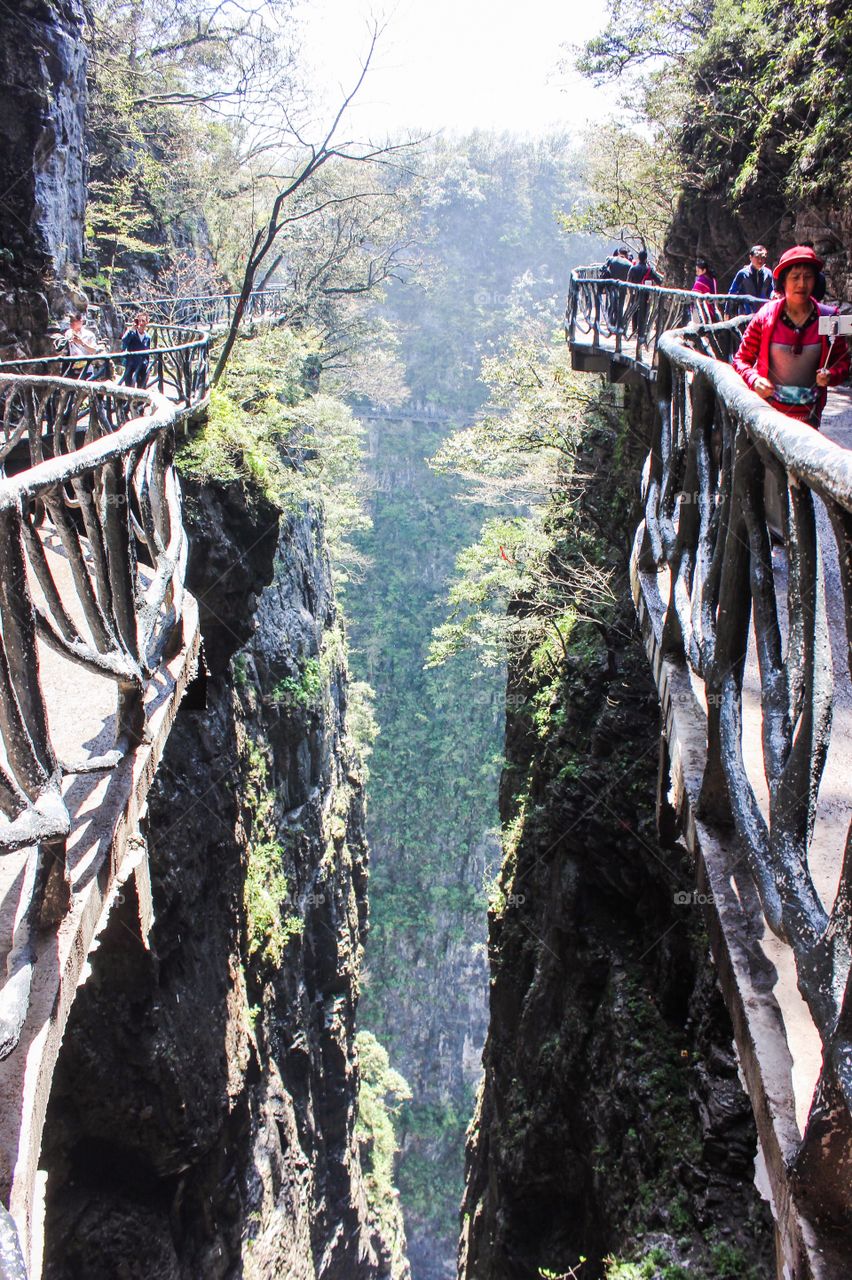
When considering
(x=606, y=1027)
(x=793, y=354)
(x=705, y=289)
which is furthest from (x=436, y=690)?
(x=793, y=354)

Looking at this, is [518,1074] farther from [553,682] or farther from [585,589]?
[585,589]

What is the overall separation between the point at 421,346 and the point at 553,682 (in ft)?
158

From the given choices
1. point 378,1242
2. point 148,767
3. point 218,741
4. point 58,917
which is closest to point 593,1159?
point 148,767

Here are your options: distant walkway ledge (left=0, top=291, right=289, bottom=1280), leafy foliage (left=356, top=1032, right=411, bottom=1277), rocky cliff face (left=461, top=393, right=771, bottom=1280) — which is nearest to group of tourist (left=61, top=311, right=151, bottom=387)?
distant walkway ledge (left=0, top=291, right=289, bottom=1280)

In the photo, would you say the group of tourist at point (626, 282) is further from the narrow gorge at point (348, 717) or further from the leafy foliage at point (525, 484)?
the leafy foliage at point (525, 484)

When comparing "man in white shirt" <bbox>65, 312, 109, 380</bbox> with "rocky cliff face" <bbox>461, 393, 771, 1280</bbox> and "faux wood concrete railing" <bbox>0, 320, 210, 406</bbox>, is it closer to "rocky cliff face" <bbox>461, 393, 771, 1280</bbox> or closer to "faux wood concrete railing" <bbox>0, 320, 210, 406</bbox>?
"faux wood concrete railing" <bbox>0, 320, 210, 406</bbox>

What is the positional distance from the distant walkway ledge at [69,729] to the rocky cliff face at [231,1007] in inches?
64.3

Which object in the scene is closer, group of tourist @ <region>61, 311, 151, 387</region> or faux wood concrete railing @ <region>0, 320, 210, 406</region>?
faux wood concrete railing @ <region>0, 320, 210, 406</region>

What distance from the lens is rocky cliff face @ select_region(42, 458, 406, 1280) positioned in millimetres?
7051

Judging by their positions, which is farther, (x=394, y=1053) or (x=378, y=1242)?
(x=394, y=1053)

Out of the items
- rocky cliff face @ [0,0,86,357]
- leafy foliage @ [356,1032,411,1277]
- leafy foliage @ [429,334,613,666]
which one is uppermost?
rocky cliff face @ [0,0,86,357]

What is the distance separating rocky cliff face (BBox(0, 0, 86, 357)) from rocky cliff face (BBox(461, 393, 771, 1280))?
Answer: 8.40 m

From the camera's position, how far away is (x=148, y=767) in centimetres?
355

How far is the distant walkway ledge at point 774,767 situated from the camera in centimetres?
145
